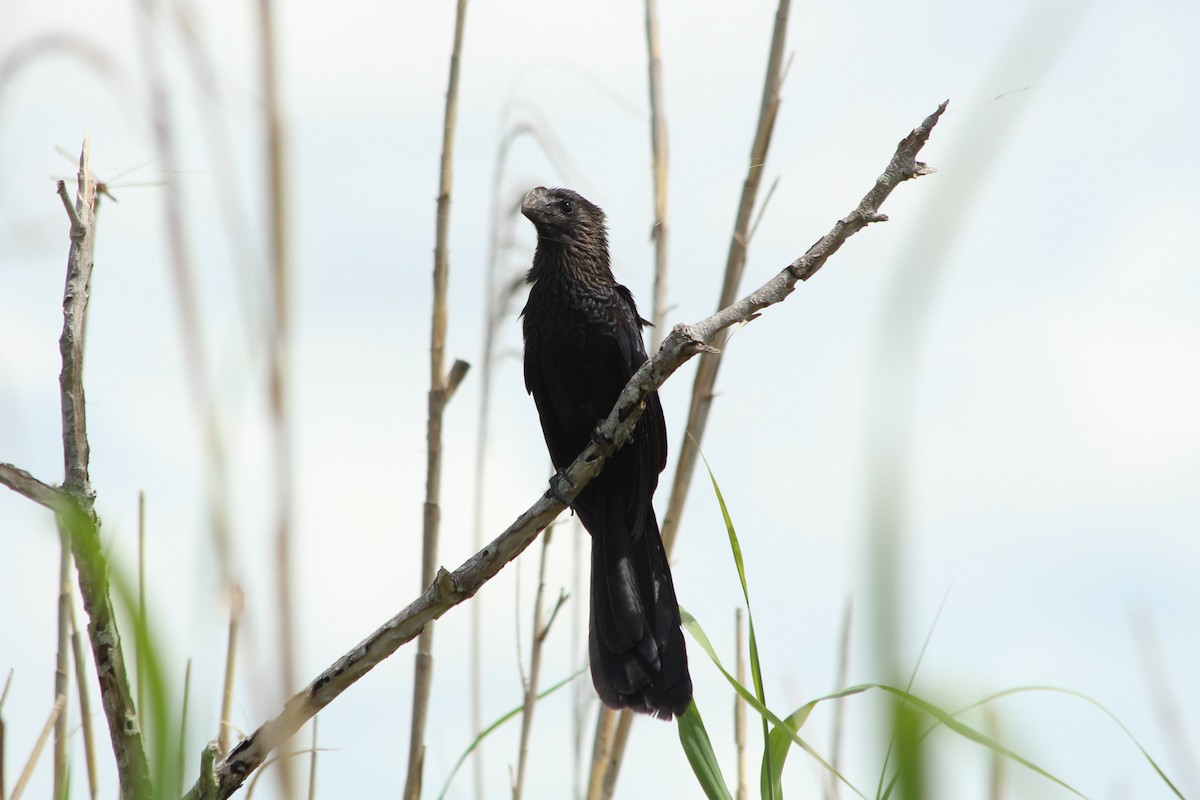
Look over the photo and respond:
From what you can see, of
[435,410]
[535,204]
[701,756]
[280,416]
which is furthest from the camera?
[535,204]

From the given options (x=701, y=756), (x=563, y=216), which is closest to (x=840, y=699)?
(x=701, y=756)

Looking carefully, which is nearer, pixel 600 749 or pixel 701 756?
pixel 701 756

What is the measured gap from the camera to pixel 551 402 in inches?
140

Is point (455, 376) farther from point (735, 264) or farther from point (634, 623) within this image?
point (634, 623)

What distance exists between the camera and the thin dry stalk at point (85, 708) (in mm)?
2053

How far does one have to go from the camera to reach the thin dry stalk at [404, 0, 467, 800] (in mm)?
2484

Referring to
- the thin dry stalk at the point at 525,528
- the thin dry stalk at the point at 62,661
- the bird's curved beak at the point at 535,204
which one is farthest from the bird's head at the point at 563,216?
the thin dry stalk at the point at 62,661

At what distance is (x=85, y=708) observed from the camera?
6.89 ft

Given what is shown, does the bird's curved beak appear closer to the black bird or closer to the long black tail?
the black bird

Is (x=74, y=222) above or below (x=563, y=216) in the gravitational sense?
below

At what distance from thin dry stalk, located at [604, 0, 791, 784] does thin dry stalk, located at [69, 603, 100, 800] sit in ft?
3.69

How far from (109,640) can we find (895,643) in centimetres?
134

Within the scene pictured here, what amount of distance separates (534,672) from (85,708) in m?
1.00

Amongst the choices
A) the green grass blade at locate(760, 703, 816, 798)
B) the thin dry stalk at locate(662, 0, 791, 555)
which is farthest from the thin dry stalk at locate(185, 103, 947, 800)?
the green grass blade at locate(760, 703, 816, 798)
